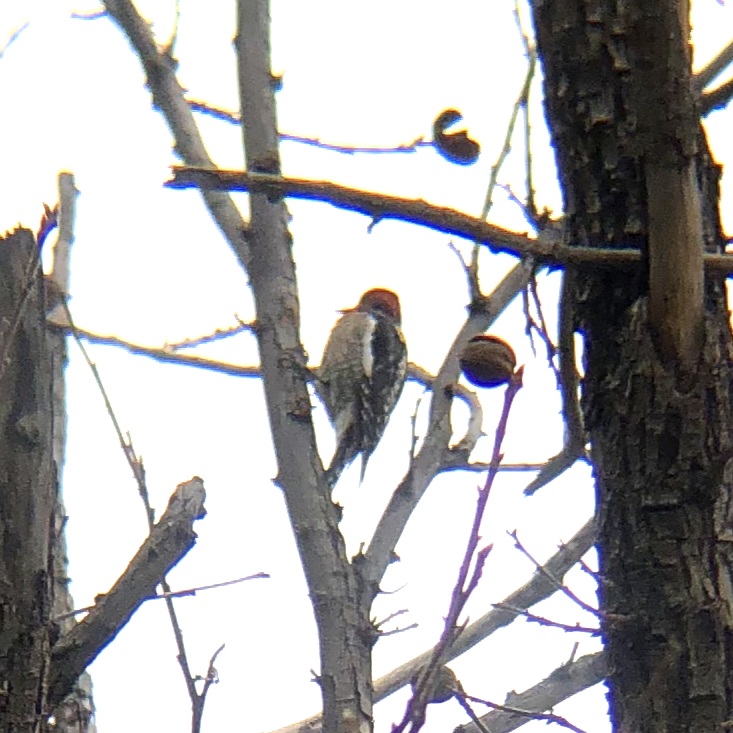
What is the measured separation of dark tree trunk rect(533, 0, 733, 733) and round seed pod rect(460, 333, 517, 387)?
0.27 metres

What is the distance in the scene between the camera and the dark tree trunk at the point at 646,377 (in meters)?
1.43

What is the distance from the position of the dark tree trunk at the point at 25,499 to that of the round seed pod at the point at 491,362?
Answer: 1.99ft

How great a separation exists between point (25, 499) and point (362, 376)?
4402 millimetres

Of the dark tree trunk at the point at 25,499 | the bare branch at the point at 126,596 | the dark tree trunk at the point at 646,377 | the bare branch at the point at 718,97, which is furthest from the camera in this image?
the bare branch at the point at 126,596

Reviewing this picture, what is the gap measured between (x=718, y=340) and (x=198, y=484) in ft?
3.47

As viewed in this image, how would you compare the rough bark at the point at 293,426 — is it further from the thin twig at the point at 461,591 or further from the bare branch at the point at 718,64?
the thin twig at the point at 461,591

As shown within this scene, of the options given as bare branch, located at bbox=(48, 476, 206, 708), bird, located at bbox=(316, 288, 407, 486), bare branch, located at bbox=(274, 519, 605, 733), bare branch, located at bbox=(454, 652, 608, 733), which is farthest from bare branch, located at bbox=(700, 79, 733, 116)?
bird, located at bbox=(316, 288, 407, 486)

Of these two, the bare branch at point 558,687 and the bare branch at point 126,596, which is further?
the bare branch at point 558,687

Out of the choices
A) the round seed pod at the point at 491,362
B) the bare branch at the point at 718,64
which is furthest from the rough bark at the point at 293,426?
the round seed pod at the point at 491,362

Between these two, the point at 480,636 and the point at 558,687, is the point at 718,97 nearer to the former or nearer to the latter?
the point at 480,636

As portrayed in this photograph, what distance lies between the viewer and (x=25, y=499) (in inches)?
71.6

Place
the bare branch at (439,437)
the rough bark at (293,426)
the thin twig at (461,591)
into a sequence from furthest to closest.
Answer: the bare branch at (439,437) → the rough bark at (293,426) → the thin twig at (461,591)

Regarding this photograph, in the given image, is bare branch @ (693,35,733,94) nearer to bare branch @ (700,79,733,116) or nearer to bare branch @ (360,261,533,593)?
bare branch @ (700,79,733,116)

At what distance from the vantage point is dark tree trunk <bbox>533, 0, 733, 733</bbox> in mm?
1435
